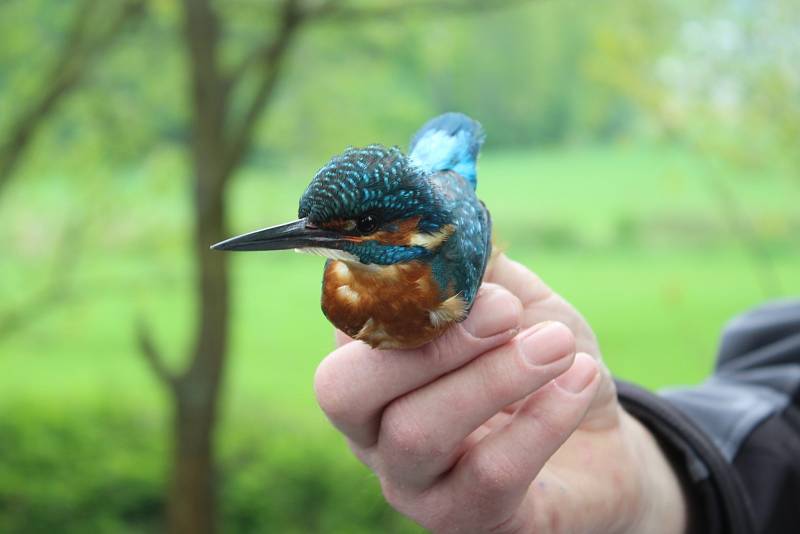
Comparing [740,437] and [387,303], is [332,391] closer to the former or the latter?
[387,303]

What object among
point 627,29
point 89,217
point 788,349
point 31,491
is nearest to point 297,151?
point 89,217

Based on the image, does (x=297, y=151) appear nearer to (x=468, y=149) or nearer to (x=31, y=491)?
(x=31, y=491)

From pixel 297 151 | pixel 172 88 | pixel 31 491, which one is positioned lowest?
pixel 31 491

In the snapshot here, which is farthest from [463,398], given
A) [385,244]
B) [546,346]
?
[385,244]

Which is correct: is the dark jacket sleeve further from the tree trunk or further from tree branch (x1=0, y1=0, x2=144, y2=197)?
tree branch (x1=0, y1=0, x2=144, y2=197)

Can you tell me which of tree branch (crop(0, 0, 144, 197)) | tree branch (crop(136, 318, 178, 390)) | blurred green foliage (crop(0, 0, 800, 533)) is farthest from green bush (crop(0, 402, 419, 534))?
tree branch (crop(0, 0, 144, 197))

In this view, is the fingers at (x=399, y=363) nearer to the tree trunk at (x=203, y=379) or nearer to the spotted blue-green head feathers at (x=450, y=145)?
the spotted blue-green head feathers at (x=450, y=145)
